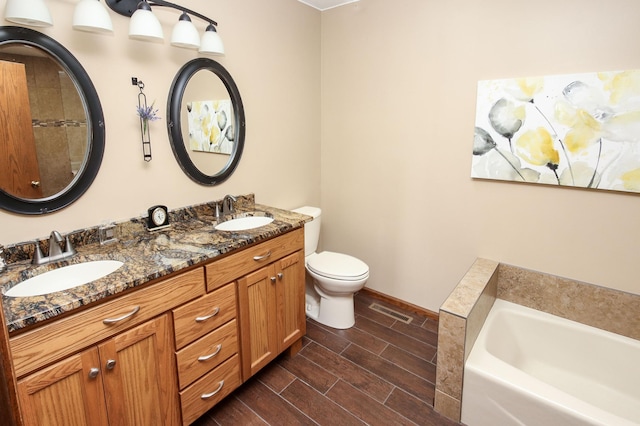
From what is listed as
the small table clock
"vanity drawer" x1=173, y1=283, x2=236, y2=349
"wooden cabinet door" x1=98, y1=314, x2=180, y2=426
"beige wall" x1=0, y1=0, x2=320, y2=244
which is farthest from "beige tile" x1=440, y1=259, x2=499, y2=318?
the small table clock

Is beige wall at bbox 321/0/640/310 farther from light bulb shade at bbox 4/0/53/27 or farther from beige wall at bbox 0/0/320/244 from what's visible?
light bulb shade at bbox 4/0/53/27

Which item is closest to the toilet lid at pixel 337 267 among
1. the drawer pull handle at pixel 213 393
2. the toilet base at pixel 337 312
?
the toilet base at pixel 337 312

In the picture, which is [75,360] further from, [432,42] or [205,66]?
[432,42]

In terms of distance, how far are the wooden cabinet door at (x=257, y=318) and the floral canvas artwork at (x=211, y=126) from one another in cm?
89

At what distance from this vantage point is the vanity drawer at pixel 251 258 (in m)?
1.63

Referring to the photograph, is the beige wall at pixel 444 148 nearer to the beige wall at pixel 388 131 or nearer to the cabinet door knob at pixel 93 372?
the beige wall at pixel 388 131

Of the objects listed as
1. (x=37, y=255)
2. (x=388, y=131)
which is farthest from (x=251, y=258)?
(x=388, y=131)

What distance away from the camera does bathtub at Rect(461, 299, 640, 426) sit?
59.1 inches

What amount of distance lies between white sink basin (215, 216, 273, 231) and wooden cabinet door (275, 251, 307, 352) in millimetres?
295

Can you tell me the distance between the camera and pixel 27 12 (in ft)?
4.27

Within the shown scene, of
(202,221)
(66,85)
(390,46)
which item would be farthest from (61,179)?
(390,46)

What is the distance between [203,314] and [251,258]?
1.18 ft

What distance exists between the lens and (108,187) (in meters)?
1.73

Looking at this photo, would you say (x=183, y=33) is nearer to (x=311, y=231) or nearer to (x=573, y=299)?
(x=311, y=231)
